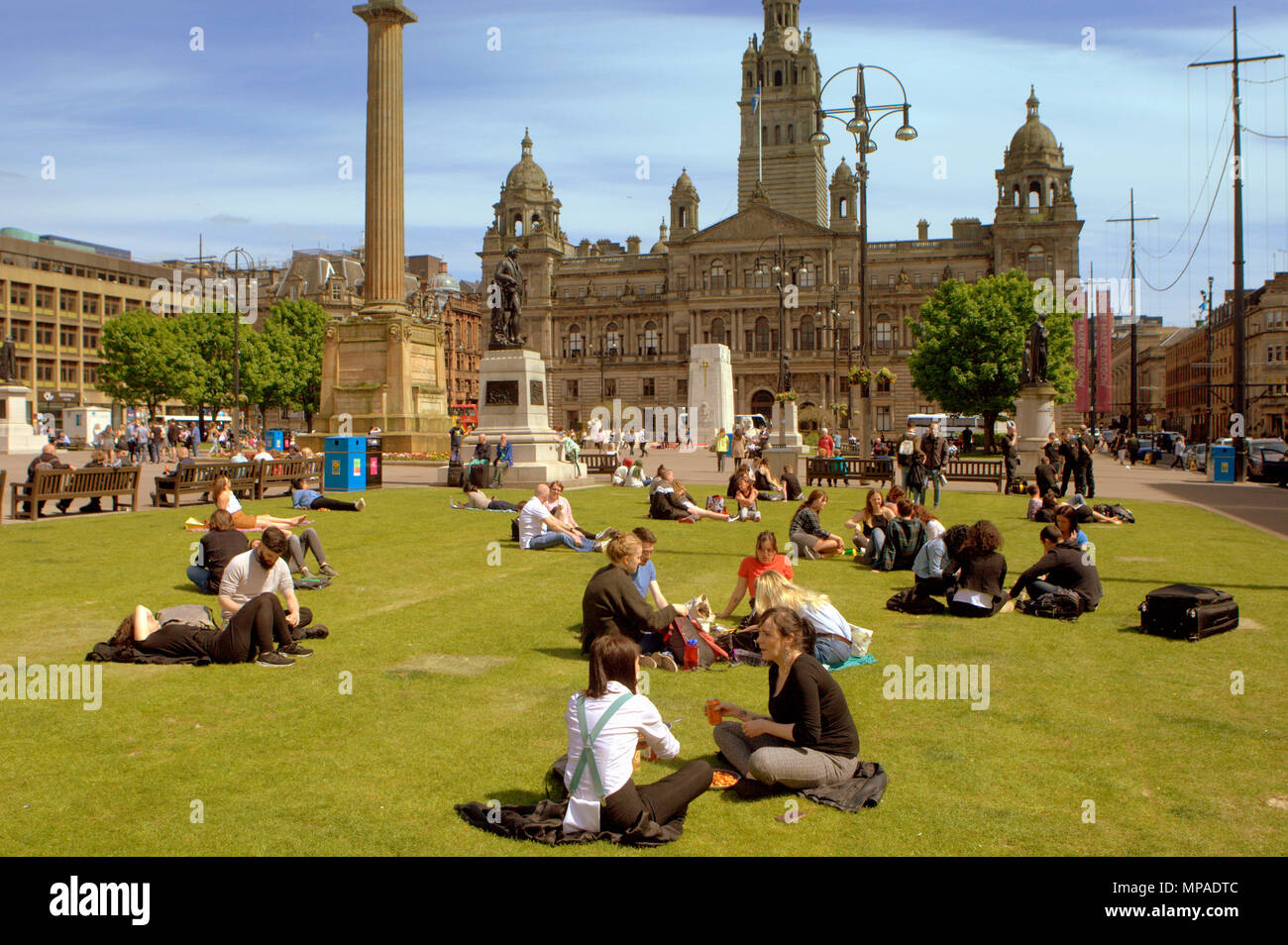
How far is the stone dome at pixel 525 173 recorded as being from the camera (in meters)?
110

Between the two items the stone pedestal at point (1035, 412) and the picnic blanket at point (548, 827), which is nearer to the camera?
the picnic blanket at point (548, 827)

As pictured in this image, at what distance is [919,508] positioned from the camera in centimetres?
1346

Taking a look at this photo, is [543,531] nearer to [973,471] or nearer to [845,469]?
[845,469]

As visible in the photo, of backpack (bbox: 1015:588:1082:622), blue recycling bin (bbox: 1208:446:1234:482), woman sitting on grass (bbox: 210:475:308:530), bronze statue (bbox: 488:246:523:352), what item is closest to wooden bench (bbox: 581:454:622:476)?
bronze statue (bbox: 488:246:523:352)

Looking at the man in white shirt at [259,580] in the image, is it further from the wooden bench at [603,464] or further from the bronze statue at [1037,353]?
the bronze statue at [1037,353]

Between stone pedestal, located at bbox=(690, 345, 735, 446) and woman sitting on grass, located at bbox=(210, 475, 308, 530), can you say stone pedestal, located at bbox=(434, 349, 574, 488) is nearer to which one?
woman sitting on grass, located at bbox=(210, 475, 308, 530)

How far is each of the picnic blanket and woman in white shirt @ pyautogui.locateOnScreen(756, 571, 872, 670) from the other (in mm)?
3198

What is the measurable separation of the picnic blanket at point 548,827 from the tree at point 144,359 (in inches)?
2750

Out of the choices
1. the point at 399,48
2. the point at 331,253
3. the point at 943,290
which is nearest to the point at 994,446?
the point at 943,290

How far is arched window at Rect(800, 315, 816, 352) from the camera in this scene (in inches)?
3902

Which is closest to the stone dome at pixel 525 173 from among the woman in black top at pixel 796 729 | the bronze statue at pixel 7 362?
the bronze statue at pixel 7 362

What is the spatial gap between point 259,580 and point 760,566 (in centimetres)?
470

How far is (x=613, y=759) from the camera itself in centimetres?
522
